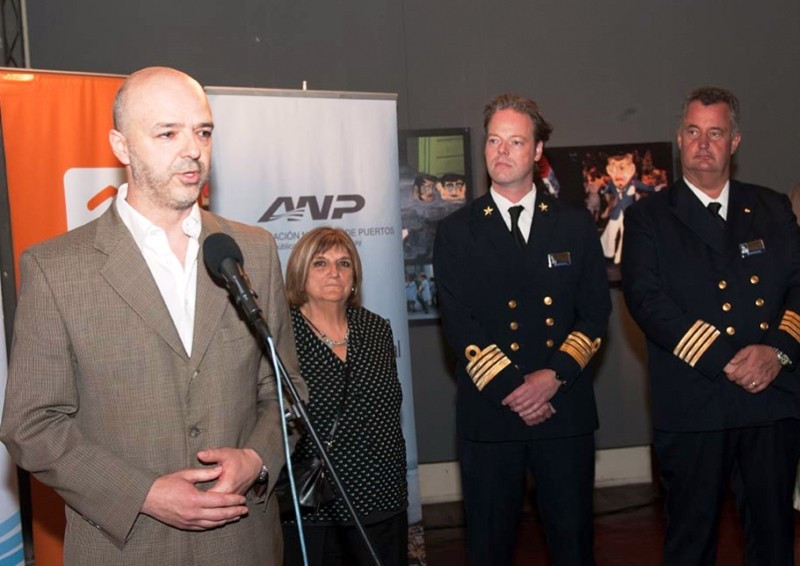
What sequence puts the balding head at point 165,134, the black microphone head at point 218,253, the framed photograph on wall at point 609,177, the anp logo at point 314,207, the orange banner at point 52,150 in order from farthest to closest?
1. the framed photograph on wall at point 609,177
2. the anp logo at point 314,207
3. the orange banner at point 52,150
4. the balding head at point 165,134
5. the black microphone head at point 218,253

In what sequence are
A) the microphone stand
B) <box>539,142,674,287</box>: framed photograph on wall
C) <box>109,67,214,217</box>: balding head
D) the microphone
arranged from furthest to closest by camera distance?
<box>539,142,674,287</box>: framed photograph on wall → <box>109,67,214,217</box>: balding head → the microphone → the microphone stand

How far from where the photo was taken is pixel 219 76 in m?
5.86

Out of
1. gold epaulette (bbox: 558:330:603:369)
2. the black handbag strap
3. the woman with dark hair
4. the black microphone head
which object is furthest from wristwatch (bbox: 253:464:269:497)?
gold epaulette (bbox: 558:330:603:369)

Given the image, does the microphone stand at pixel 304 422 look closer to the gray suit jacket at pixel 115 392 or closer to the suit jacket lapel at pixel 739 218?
the gray suit jacket at pixel 115 392

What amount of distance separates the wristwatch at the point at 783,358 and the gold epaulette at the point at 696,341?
25cm

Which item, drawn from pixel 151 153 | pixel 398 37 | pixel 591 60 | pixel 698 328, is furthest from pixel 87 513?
pixel 591 60

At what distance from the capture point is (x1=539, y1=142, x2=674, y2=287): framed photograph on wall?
6.26 meters

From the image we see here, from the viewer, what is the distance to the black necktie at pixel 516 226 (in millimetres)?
3705

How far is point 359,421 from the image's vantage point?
359cm

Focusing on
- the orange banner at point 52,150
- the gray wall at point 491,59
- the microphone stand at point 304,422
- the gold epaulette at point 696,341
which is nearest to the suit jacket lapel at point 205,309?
the microphone stand at point 304,422

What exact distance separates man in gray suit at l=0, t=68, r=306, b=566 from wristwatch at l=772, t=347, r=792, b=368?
2.10 m

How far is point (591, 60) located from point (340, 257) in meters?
3.18

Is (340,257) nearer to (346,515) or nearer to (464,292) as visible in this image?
(464,292)

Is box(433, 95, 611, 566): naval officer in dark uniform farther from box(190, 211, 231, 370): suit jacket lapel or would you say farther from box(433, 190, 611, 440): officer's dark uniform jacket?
box(190, 211, 231, 370): suit jacket lapel
